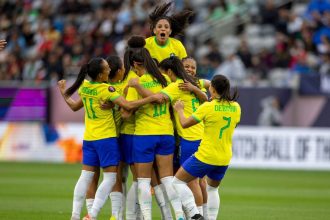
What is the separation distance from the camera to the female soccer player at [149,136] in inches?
420

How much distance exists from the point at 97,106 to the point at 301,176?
10.1 metres

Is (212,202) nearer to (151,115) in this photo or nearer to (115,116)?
(151,115)

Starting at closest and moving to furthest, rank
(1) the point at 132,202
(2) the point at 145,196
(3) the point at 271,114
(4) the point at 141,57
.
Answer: (2) the point at 145,196 → (4) the point at 141,57 → (1) the point at 132,202 → (3) the point at 271,114

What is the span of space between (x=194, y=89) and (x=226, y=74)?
42.6 ft

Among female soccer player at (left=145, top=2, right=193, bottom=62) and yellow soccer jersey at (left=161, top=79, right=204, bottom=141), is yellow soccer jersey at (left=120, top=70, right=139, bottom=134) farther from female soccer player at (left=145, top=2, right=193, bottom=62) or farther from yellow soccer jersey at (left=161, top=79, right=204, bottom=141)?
female soccer player at (left=145, top=2, right=193, bottom=62)

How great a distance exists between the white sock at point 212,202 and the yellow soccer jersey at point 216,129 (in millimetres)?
457

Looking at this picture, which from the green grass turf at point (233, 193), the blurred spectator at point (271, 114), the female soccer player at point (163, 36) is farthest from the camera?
the blurred spectator at point (271, 114)

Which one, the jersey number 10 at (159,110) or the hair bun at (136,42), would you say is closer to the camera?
the jersey number 10 at (159,110)

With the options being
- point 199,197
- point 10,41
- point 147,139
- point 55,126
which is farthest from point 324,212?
point 10,41

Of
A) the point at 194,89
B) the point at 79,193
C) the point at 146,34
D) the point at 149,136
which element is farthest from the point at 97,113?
the point at 146,34

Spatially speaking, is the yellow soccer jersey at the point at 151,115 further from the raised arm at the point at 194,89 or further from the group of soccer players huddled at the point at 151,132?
the raised arm at the point at 194,89

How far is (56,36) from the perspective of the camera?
92.1ft

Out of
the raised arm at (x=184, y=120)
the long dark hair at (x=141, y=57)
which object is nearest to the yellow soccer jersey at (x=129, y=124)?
the long dark hair at (x=141, y=57)

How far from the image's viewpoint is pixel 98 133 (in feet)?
35.3
